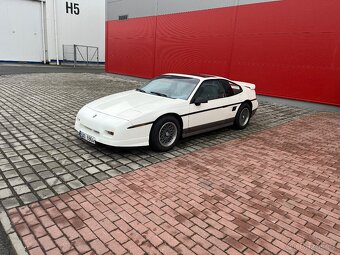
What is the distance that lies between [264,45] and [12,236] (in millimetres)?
10389

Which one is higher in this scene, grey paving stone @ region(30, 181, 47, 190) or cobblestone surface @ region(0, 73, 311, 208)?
cobblestone surface @ region(0, 73, 311, 208)

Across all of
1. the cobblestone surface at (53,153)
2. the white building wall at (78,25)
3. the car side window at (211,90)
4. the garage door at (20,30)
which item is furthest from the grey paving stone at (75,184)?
the white building wall at (78,25)

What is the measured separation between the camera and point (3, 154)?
4.67 meters

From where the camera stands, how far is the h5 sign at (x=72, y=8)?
24.9 metres

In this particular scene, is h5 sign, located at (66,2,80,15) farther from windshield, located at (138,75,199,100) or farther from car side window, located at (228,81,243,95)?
car side window, located at (228,81,243,95)

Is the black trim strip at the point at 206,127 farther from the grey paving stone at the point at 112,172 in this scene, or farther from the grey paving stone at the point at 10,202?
the grey paving stone at the point at 10,202

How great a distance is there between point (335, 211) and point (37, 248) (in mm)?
3437

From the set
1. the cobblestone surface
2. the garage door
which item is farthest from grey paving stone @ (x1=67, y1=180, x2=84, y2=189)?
the garage door

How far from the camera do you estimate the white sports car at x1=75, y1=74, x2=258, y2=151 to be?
4723mm

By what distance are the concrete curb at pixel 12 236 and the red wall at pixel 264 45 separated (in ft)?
32.5

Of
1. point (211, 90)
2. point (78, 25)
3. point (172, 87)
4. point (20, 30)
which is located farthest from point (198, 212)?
point (78, 25)

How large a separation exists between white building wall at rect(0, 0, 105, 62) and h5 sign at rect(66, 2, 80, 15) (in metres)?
0.15

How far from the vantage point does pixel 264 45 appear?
10781 mm

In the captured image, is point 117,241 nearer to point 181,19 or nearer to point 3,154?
point 3,154
